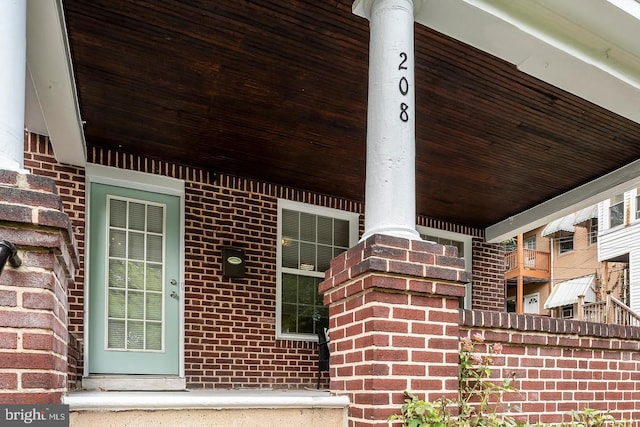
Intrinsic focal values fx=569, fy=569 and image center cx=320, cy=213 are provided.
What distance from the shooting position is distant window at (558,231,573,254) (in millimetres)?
19984

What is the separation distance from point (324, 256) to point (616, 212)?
12.6 meters

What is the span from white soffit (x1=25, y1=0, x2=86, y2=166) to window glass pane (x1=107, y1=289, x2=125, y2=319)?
1.23 m

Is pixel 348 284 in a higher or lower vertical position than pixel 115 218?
lower

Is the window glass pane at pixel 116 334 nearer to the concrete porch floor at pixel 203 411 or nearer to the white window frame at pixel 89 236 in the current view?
the white window frame at pixel 89 236

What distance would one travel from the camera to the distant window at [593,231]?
18300mm

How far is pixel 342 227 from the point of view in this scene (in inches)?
272

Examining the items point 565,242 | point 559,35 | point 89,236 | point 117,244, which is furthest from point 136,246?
point 565,242

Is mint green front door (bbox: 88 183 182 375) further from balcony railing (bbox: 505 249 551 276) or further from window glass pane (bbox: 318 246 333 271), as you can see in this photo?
balcony railing (bbox: 505 249 551 276)

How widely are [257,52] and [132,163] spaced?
2.24 meters

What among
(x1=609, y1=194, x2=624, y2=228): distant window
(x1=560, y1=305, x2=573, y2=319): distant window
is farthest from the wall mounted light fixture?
(x1=560, y1=305, x2=573, y2=319): distant window

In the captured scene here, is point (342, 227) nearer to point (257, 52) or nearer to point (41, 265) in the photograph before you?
point (257, 52)

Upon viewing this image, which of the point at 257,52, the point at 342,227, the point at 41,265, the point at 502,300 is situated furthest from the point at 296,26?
the point at 502,300

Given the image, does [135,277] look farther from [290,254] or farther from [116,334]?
[290,254]

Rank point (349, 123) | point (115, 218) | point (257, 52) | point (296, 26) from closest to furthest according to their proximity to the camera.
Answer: point (296, 26), point (257, 52), point (349, 123), point (115, 218)
